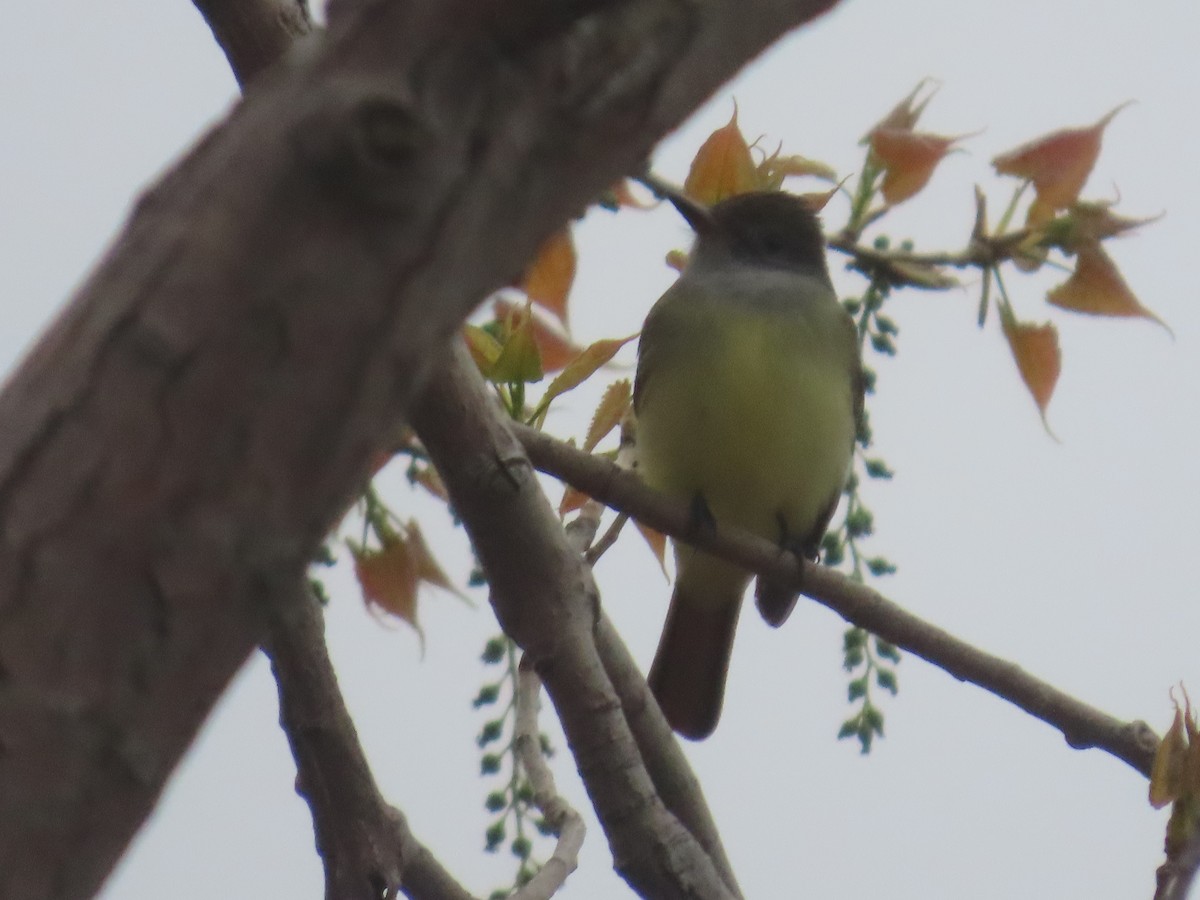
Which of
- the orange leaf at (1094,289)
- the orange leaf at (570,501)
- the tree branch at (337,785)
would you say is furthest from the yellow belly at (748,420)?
the tree branch at (337,785)

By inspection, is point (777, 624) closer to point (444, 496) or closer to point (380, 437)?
point (444, 496)

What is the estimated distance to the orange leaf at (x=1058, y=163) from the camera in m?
2.60

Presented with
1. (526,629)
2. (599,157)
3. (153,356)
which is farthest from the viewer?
(526,629)

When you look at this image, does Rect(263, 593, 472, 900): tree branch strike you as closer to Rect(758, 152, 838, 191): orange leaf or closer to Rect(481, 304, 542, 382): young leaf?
Rect(481, 304, 542, 382): young leaf

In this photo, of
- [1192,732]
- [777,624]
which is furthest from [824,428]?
[1192,732]

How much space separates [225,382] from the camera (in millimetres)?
877

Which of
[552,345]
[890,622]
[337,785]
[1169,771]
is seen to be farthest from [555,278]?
[1169,771]

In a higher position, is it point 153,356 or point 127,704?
point 153,356

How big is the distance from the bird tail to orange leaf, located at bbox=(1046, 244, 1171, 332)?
1643 millimetres

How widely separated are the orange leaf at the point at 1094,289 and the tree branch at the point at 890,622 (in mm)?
553

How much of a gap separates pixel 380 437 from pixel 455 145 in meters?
0.17

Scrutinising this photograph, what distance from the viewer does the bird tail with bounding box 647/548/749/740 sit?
4.16m

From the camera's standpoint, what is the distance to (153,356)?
0.87 m

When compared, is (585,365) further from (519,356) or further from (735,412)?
(735,412)
